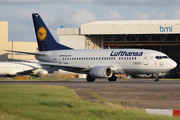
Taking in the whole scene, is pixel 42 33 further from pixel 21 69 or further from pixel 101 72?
pixel 21 69

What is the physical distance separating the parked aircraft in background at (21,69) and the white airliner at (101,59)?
31709 millimetres

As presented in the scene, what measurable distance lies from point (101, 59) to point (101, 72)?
293 cm

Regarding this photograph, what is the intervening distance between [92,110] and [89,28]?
48391mm

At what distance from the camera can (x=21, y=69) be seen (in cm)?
7519

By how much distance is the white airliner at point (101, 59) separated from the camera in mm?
34281

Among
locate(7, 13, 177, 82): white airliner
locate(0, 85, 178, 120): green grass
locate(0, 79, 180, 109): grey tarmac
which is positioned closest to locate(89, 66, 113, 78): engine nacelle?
locate(7, 13, 177, 82): white airliner

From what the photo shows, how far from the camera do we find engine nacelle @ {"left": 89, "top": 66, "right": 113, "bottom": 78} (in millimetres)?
34562

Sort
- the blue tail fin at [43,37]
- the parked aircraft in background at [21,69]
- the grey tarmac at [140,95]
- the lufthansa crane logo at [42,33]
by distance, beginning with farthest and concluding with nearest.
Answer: the parked aircraft in background at [21,69] < the lufthansa crane logo at [42,33] < the blue tail fin at [43,37] < the grey tarmac at [140,95]

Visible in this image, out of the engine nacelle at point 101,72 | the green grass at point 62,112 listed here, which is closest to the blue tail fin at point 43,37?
the engine nacelle at point 101,72

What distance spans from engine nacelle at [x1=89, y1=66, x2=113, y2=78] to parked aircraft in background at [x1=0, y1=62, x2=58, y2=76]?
39689 mm

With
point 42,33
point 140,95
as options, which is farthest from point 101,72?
point 140,95

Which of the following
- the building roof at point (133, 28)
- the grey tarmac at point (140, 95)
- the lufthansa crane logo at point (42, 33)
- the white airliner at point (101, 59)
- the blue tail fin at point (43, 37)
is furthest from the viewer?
the building roof at point (133, 28)

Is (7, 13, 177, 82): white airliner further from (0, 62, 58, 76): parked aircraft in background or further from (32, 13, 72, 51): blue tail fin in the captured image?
(0, 62, 58, 76): parked aircraft in background

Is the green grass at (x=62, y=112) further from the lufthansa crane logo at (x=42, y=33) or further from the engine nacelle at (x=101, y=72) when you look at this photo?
the lufthansa crane logo at (x=42, y=33)
